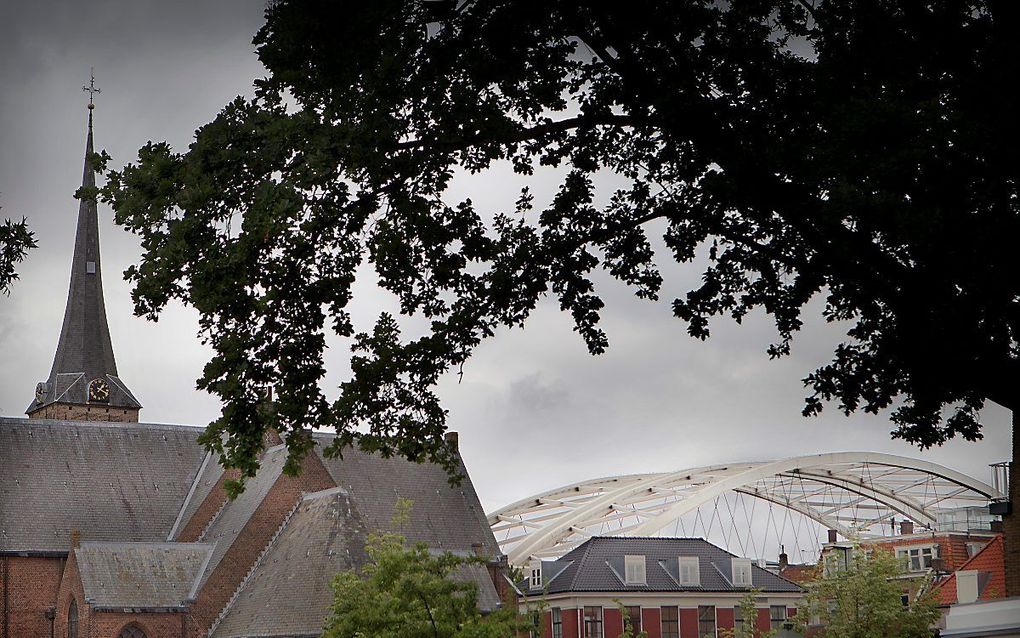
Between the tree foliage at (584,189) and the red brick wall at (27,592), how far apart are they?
5028cm

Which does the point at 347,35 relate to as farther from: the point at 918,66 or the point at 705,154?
the point at 918,66

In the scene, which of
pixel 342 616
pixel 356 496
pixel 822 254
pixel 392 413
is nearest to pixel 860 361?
pixel 822 254

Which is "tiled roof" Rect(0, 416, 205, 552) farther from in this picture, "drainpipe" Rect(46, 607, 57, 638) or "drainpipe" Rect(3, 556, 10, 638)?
"drainpipe" Rect(46, 607, 57, 638)

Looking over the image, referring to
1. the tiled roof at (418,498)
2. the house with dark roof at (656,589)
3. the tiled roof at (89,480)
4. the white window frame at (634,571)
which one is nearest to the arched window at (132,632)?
the tiled roof at (89,480)

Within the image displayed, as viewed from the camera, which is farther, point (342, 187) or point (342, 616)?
point (342, 616)

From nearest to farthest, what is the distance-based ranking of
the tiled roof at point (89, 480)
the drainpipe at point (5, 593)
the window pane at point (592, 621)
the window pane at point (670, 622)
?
the drainpipe at point (5, 593) → the tiled roof at point (89, 480) → the window pane at point (592, 621) → the window pane at point (670, 622)

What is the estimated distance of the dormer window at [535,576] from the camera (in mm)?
71125

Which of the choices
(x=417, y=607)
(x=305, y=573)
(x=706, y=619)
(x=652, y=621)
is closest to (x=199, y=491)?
(x=305, y=573)

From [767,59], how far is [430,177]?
376cm

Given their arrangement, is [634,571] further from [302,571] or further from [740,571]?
[302,571]

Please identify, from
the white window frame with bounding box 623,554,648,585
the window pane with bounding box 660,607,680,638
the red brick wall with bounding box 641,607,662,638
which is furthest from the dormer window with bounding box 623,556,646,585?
the window pane with bounding box 660,607,680,638

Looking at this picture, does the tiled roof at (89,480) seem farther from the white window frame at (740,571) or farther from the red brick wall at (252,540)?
the white window frame at (740,571)

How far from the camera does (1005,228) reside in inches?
517

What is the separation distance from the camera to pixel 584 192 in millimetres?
15914
